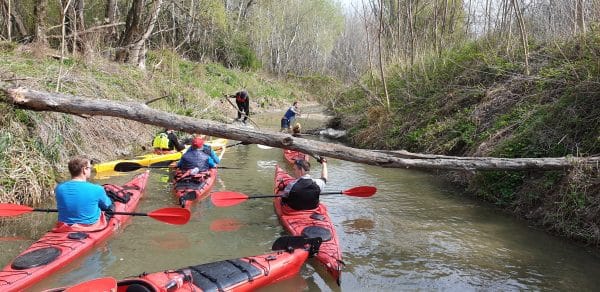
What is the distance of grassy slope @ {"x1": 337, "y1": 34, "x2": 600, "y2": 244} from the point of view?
6.36 meters

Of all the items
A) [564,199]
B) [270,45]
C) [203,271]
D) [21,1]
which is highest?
[270,45]

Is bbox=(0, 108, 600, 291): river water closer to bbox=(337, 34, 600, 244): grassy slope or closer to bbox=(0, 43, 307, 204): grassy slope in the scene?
bbox=(337, 34, 600, 244): grassy slope

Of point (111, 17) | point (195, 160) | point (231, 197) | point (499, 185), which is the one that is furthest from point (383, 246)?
point (111, 17)

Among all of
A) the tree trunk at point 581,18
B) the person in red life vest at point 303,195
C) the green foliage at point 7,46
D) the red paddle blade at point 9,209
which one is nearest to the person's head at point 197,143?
the person in red life vest at point 303,195

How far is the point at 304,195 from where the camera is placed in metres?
6.45

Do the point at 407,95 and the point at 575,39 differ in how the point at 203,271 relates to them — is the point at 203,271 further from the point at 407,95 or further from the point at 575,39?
the point at 407,95

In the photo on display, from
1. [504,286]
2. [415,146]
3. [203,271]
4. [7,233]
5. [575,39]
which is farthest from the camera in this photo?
[415,146]

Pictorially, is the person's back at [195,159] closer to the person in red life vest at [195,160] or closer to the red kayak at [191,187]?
the person in red life vest at [195,160]

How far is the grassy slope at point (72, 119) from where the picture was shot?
6453 mm

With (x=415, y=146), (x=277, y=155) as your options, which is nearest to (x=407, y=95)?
(x=415, y=146)

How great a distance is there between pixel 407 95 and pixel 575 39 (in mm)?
4964

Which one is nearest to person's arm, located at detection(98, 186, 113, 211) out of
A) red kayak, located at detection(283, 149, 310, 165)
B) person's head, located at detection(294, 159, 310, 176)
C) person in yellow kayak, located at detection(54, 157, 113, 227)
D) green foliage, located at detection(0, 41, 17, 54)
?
person in yellow kayak, located at detection(54, 157, 113, 227)

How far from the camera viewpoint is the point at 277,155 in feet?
43.1

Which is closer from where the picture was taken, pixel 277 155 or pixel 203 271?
pixel 203 271
